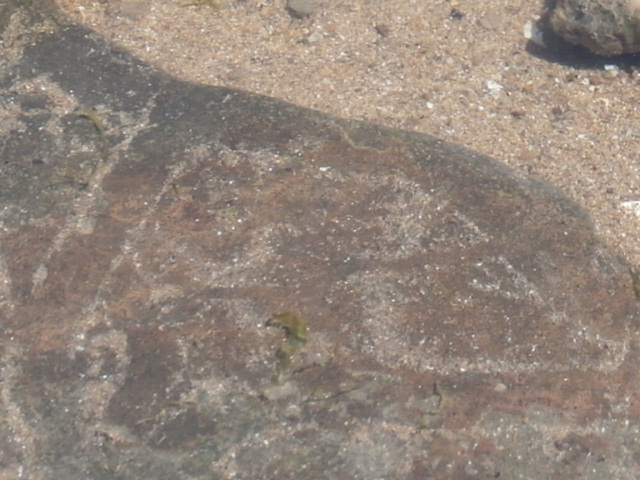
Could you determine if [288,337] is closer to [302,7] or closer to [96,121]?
[96,121]

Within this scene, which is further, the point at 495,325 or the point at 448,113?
the point at 448,113

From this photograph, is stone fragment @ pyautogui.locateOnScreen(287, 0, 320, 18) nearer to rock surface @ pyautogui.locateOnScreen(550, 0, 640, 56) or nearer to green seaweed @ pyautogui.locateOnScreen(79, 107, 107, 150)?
rock surface @ pyautogui.locateOnScreen(550, 0, 640, 56)

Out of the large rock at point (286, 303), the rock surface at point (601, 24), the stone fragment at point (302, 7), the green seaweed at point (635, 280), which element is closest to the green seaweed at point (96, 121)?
the large rock at point (286, 303)

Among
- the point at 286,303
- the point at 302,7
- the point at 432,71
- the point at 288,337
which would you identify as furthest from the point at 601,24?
the point at 288,337

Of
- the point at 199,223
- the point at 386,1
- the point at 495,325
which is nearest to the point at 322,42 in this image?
the point at 386,1

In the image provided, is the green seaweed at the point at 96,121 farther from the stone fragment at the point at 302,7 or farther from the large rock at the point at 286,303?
the stone fragment at the point at 302,7

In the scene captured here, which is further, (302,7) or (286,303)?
(302,7)

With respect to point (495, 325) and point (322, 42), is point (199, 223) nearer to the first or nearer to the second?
point (495, 325)
